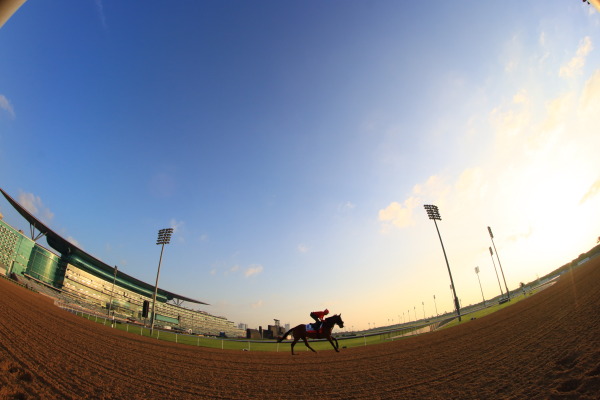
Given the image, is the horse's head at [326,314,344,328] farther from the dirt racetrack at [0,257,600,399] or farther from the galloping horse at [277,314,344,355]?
the dirt racetrack at [0,257,600,399]

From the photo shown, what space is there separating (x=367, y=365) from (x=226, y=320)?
138958 millimetres

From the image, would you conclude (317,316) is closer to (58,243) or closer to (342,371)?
(342,371)

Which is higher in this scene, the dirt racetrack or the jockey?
the jockey

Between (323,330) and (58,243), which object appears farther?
(58,243)

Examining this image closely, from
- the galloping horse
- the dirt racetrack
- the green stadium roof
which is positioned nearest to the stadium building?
the green stadium roof

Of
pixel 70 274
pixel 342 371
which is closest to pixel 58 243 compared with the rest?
pixel 70 274

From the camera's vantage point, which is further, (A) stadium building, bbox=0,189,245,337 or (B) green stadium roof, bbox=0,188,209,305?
(B) green stadium roof, bbox=0,188,209,305

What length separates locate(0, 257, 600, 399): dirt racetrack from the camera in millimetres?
6977

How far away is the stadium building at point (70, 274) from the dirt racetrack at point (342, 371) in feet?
122

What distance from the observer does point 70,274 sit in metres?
69.4

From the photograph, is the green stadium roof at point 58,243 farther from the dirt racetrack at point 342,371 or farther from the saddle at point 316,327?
the saddle at point 316,327

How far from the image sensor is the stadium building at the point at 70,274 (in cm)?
→ 5538

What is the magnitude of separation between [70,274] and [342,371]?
8566 centimetres

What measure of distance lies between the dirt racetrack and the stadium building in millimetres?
37259
